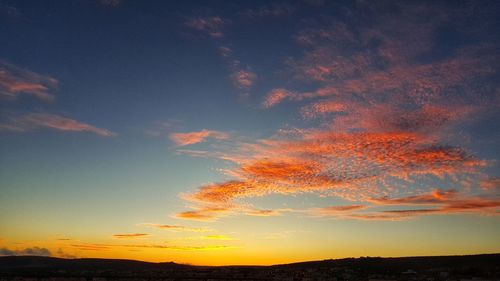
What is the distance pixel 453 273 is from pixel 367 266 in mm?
56259

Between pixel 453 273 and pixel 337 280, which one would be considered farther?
pixel 453 273

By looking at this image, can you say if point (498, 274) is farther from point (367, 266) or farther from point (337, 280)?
point (367, 266)

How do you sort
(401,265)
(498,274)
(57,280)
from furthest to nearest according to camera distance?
(401,265) < (57,280) < (498,274)

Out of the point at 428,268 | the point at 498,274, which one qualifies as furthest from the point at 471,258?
the point at 498,274

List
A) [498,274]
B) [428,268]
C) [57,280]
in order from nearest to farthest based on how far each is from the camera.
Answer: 1. [498,274]
2. [57,280]
3. [428,268]

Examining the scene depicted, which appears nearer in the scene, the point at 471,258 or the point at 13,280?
the point at 13,280

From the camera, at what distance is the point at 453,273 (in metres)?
144

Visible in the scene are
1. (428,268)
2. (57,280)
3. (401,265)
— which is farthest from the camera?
(401,265)

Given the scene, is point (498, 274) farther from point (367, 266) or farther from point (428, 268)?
point (367, 266)

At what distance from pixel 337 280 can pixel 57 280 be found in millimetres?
81133

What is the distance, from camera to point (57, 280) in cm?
13800

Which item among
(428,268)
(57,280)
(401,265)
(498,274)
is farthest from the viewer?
(401,265)

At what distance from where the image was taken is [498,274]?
124125mm

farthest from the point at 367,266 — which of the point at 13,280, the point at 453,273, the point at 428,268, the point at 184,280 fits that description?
the point at 13,280
